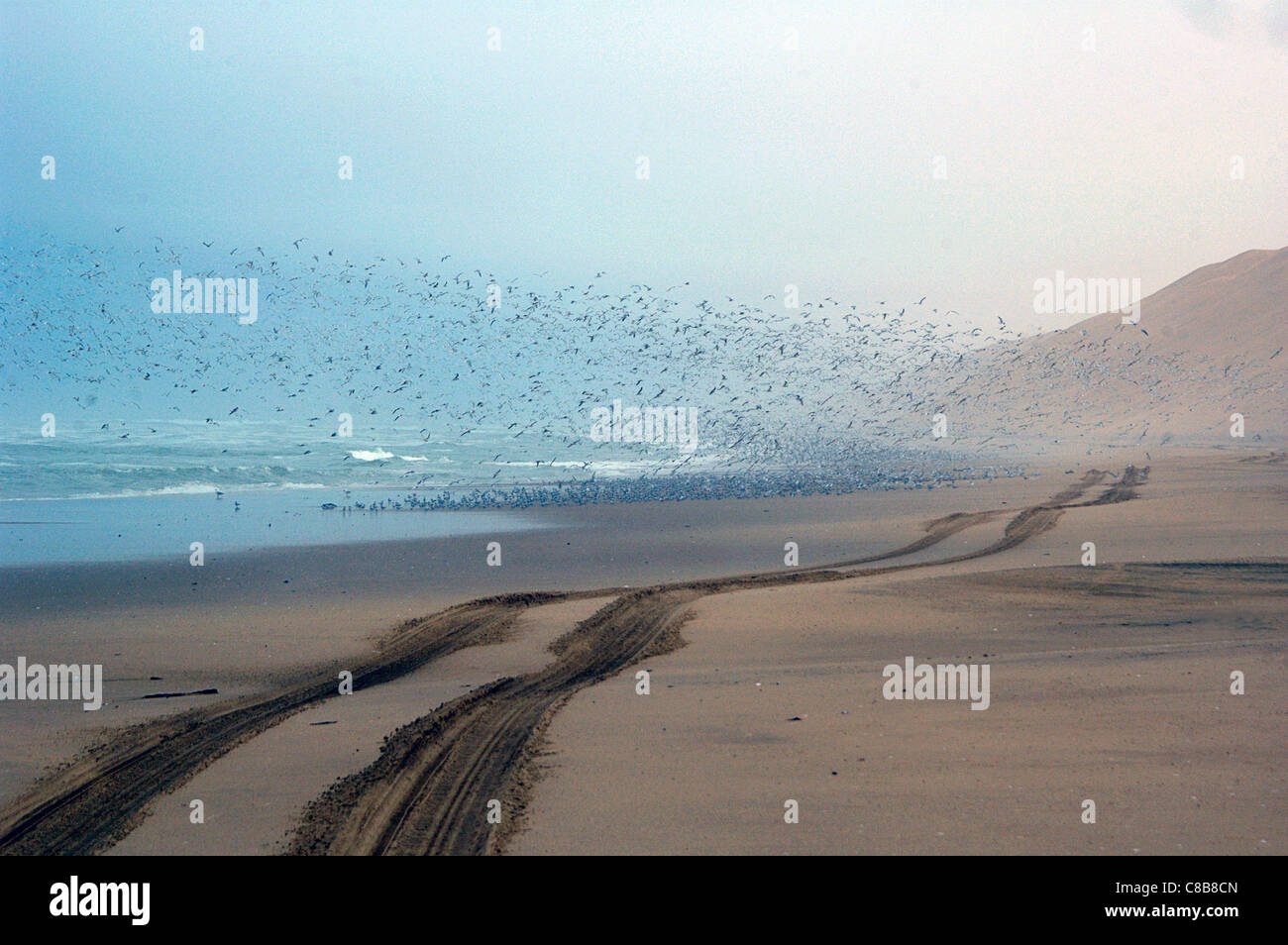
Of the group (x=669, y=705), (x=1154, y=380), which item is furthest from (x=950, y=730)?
(x=1154, y=380)

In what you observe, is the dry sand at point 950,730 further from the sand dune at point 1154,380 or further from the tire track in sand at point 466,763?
the sand dune at point 1154,380

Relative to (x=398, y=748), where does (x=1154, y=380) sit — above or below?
above

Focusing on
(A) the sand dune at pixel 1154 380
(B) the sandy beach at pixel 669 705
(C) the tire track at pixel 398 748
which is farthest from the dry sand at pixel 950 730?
(A) the sand dune at pixel 1154 380

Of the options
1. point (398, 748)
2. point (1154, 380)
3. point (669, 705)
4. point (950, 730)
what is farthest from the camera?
point (1154, 380)

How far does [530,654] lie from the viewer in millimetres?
11789

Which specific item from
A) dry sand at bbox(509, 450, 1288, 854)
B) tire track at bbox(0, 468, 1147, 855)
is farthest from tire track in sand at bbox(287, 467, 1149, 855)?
dry sand at bbox(509, 450, 1288, 854)

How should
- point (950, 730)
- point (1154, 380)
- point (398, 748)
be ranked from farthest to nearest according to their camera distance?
point (1154, 380) < point (950, 730) < point (398, 748)

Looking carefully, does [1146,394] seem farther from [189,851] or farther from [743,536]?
[189,851]

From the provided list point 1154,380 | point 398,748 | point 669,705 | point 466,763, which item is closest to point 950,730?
point 669,705

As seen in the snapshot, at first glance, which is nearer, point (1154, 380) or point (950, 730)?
point (950, 730)

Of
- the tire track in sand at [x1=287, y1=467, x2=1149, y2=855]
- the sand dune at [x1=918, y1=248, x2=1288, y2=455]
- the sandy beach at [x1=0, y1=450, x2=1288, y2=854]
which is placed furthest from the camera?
the sand dune at [x1=918, y1=248, x2=1288, y2=455]

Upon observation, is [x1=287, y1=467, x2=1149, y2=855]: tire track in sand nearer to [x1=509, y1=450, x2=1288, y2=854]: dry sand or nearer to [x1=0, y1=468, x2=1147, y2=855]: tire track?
[x1=0, y1=468, x2=1147, y2=855]: tire track

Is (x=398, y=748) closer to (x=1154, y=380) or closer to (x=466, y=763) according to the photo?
(x=466, y=763)
